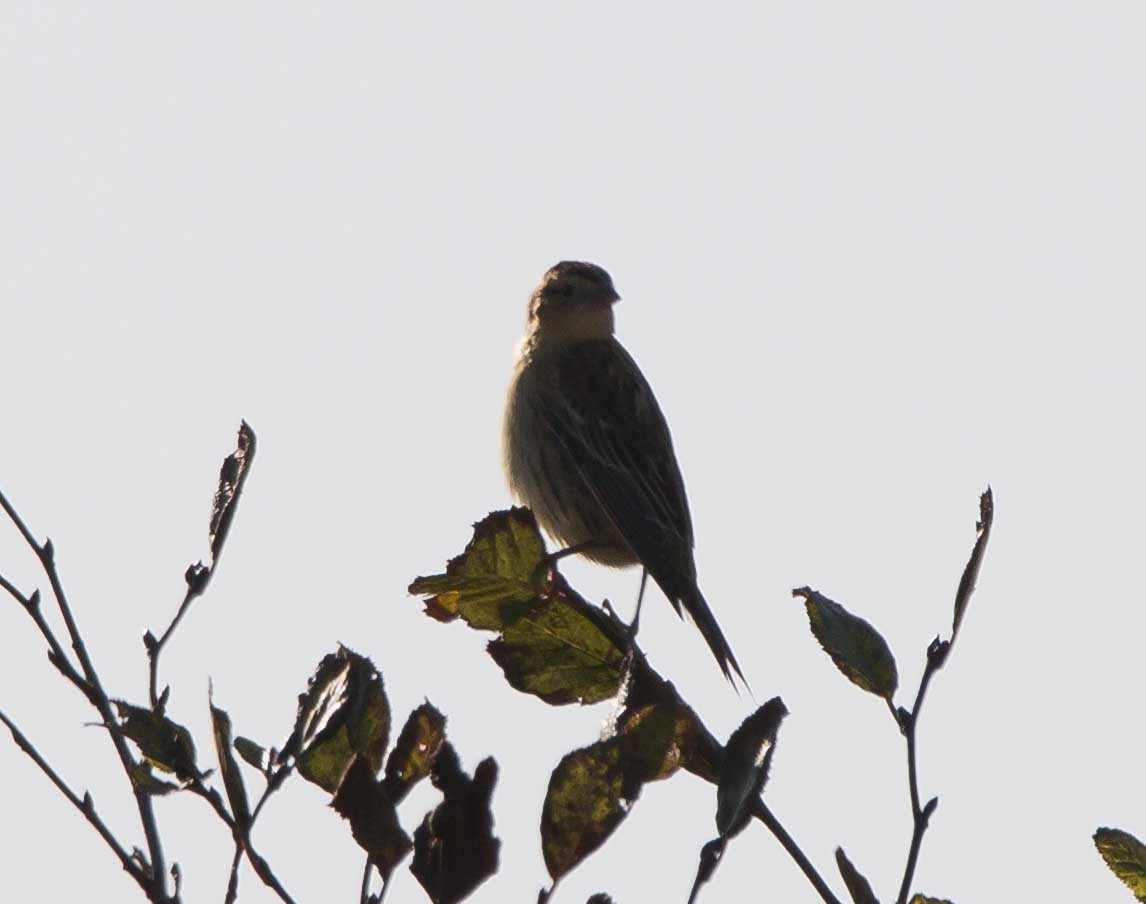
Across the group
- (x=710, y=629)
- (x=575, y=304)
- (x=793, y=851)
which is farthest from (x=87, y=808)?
(x=575, y=304)

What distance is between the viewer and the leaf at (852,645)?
2762 millimetres

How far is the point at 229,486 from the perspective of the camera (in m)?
2.92

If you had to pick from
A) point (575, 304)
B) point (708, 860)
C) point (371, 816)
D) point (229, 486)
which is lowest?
point (708, 860)

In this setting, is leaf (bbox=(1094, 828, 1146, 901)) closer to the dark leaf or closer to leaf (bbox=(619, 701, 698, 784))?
leaf (bbox=(619, 701, 698, 784))

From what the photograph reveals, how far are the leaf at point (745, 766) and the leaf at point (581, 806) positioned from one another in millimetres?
127

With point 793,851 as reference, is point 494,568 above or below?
above

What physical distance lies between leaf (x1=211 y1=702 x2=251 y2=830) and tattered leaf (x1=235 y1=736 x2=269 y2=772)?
2 cm

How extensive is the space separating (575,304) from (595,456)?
1.58m

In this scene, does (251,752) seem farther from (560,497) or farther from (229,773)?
(560,497)

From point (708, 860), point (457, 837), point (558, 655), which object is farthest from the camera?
point (558, 655)

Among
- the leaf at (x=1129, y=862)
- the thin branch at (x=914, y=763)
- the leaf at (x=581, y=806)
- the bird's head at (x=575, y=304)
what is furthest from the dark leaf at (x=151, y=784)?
the bird's head at (x=575, y=304)

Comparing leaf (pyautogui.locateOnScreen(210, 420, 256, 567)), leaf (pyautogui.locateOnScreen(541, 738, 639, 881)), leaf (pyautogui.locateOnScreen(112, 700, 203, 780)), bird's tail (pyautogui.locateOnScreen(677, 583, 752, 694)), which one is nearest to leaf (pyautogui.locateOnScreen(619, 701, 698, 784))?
leaf (pyautogui.locateOnScreen(541, 738, 639, 881))

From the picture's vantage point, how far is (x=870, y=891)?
271 centimetres

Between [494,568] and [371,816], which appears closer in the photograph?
[371,816]
